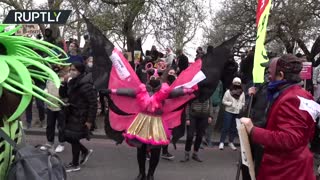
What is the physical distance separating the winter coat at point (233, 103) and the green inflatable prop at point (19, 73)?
732cm

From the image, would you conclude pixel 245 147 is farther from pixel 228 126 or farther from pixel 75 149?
pixel 228 126

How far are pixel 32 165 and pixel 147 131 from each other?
4.27m

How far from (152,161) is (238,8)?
15.3 m

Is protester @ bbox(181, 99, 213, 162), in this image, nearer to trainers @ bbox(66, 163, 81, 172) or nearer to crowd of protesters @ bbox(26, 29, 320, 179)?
crowd of protesters @ bbox(26, 29, 320, 179)

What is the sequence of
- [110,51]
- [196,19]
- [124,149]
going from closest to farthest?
[110,51], [124,149], [196,19]

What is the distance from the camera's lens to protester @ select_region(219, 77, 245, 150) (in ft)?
30.5

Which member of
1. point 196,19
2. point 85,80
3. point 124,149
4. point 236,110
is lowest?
point 124,149

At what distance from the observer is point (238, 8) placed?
20.9 meters

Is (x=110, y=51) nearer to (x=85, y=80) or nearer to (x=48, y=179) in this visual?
(x=85, y=80)

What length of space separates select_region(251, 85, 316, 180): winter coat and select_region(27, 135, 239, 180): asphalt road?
373cm

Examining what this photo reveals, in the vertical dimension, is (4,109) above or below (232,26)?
below

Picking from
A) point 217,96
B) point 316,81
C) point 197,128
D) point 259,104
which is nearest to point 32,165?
point 259,104

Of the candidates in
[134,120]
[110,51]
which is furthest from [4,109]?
[110,51]

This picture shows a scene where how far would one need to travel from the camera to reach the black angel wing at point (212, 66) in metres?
7.11
